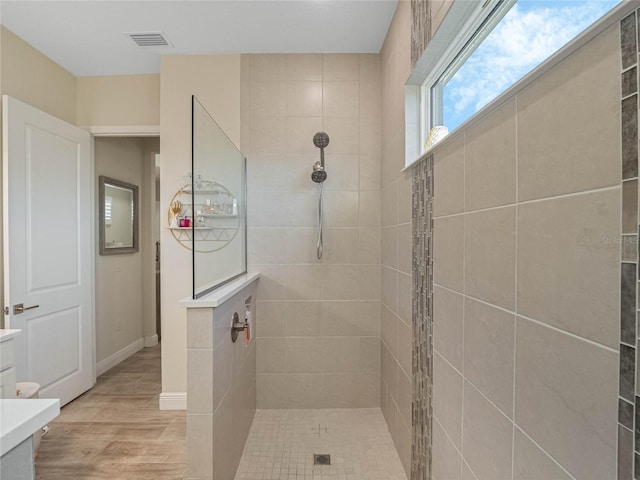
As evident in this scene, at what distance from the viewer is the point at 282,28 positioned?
7.04 feet

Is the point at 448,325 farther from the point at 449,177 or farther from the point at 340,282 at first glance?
the point at 340,282

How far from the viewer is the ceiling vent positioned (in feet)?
7.22

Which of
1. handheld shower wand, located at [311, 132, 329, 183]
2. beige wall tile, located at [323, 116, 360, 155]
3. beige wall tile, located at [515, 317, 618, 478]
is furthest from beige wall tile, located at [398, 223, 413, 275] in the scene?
beige wall tile, located at [515, 317, 618, 478]

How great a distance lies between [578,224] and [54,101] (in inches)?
133

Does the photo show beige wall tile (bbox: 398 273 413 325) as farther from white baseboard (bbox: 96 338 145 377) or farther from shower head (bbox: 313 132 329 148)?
white baseboard (bbox: 96 338 145 377)

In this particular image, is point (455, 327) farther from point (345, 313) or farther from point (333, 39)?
point (333, 39)

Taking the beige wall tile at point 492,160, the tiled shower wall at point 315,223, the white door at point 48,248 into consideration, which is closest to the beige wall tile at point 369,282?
the tiled shower wall at point 315,223

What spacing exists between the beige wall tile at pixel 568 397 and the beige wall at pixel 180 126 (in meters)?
2.25

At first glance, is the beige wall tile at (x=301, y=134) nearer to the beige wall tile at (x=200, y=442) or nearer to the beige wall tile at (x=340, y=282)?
the beige wall tile at (x=340, y=282)

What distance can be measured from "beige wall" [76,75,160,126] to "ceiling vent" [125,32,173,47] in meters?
0.44

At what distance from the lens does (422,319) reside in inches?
59.1

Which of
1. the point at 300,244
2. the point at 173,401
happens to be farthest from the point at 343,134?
the point at 173,401

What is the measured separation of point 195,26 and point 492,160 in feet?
6.98

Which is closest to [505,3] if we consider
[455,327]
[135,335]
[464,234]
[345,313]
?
[464,234]
